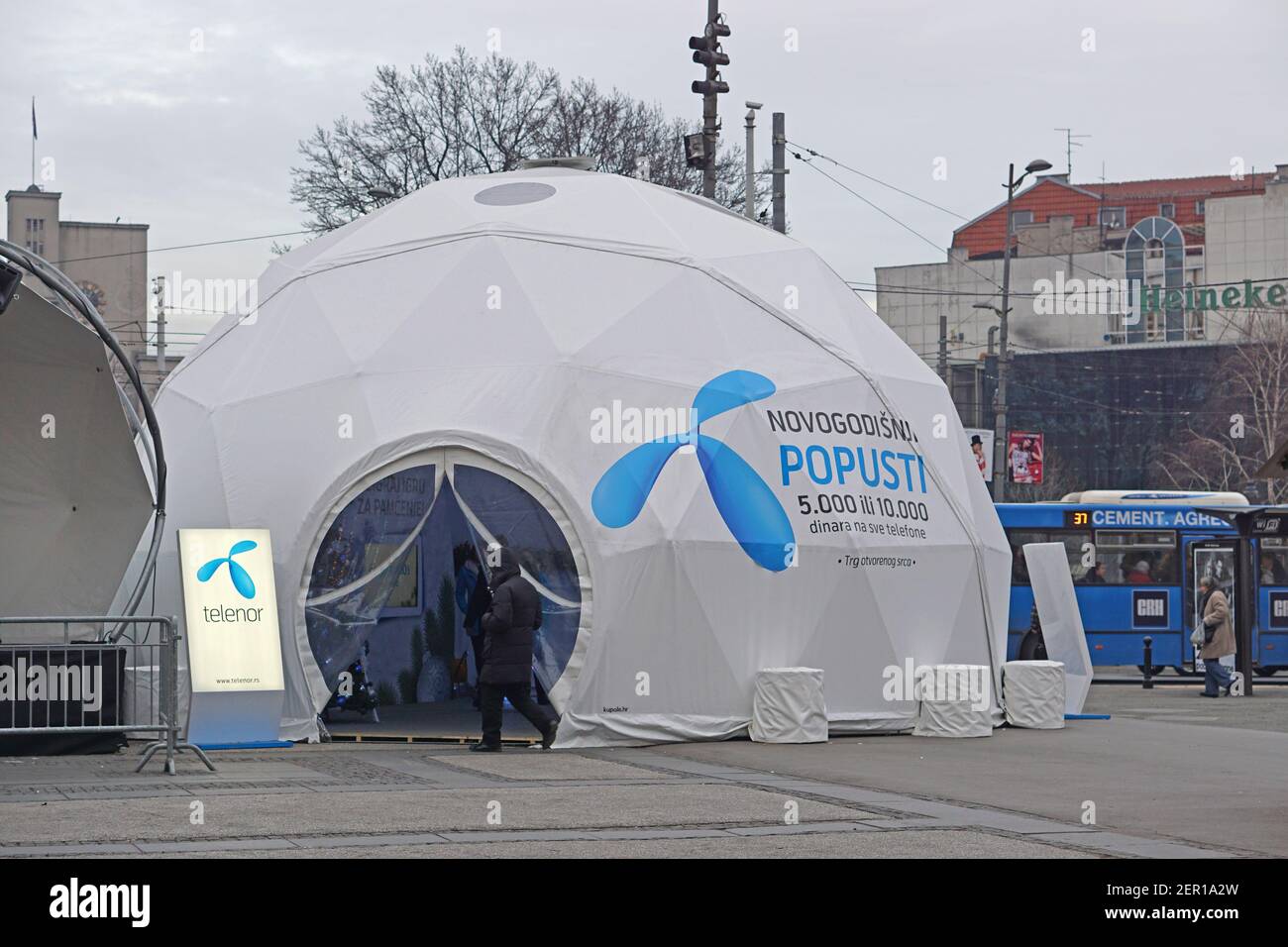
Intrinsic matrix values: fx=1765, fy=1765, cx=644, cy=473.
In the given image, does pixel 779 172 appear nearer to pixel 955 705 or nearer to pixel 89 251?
pixel 955 705

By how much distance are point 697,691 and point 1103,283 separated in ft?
223

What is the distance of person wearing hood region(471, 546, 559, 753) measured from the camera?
15672mm

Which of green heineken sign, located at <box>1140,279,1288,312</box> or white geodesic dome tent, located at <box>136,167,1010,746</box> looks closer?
white geodesic dome tent, located at <box>136,167,1010,746</box>

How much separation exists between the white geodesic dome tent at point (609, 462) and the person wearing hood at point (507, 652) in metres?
0.68

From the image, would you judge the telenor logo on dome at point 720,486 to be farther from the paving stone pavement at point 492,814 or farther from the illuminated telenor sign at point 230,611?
the illuminated telenor sign at point 230,611

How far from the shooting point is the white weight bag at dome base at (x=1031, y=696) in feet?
61.2

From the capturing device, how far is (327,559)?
17109mm

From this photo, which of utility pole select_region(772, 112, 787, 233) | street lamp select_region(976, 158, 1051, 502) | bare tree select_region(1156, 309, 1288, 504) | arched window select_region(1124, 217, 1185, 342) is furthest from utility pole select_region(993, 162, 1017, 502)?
arched window select_region(1124, 217, 1185, 342)

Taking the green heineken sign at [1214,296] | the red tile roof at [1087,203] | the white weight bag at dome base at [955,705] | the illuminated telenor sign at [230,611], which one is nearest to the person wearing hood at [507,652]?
the illuminated telenor sign at [230,611]

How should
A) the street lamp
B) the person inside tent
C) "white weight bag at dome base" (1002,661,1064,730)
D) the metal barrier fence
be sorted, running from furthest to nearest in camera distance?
1. the street lamp
2. the person inside tent
3. "white weight bag at dome base" (1002,661,1064,730)
4. the metal barrier fence

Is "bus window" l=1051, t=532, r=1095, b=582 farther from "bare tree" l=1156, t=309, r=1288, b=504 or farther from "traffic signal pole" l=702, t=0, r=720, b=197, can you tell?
"bare tree" l=1156, t=309, r=1288, b=504

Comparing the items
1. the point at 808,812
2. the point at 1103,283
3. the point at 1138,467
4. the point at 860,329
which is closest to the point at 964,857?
the point at 808,812

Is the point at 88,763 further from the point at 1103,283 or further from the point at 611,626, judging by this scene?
the point at 1103,283

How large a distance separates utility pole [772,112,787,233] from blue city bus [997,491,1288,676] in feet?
21.8
